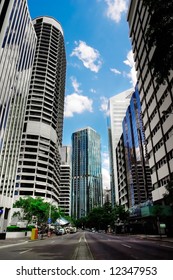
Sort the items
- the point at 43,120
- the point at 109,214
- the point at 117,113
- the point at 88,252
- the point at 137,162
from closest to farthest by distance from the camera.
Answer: the point at 88,252, the point at 137,162, the point at 109,214, the point at 43,120, the point at 117,113

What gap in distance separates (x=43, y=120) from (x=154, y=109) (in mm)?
72727

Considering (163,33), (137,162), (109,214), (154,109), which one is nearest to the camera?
(163,33)

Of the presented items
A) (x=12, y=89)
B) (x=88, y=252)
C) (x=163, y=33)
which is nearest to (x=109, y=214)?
(x=12, y=89)

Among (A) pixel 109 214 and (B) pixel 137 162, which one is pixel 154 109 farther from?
(A) pixel 109 214

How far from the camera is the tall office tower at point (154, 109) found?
39.8m

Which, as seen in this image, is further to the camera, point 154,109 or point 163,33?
point 154,109

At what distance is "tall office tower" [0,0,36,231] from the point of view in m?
50.6

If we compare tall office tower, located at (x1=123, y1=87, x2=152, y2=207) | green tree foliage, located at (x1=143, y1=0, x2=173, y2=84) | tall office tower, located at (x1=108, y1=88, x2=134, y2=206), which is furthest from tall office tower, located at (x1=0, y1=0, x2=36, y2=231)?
tall office tower, located at (x1=108, y1=88, x2=134, y2=206)

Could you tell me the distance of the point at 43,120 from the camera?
109 m

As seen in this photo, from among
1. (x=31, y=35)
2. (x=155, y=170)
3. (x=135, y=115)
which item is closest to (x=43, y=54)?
(x=31, y=35)

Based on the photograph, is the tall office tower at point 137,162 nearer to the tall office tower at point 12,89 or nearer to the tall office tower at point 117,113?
the tall office tower at point 12,89

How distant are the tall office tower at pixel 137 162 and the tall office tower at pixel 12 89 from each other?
4285 centimetres

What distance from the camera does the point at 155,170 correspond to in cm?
4672
